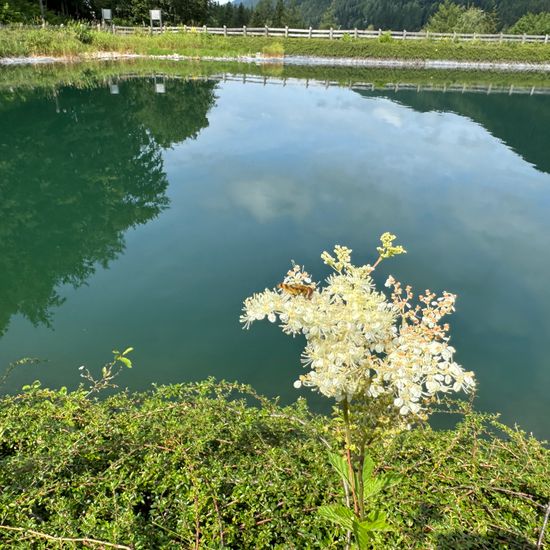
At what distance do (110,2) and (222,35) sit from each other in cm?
1566

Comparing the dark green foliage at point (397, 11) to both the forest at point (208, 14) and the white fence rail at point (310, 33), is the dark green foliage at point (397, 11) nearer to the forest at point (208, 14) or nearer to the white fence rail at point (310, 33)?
the forest at point (208, 14)

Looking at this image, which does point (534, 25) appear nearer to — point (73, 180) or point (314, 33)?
point (314, 33)

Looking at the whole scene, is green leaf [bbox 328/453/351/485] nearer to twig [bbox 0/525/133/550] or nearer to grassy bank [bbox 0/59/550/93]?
twig [bbox 0/525/133/550]

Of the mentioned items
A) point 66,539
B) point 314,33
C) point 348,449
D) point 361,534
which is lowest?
point 66,539

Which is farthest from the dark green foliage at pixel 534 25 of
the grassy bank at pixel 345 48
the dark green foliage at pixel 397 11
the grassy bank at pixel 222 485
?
the dark green foliage at pixel 397 11

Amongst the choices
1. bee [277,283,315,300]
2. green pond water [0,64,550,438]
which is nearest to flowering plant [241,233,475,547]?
bee [277,283,315,300]

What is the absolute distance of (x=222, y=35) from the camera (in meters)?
41.4

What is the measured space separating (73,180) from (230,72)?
76.3 ft

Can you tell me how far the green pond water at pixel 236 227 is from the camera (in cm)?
575

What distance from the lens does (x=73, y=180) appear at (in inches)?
465

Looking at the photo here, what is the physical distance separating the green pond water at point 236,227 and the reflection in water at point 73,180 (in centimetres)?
5

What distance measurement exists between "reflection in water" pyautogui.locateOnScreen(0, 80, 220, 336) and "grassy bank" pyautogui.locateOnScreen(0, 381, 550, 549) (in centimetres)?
397

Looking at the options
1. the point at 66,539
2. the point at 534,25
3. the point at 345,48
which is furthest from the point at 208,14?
the point at 66,539

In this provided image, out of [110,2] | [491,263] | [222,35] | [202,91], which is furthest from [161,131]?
[110,2]
